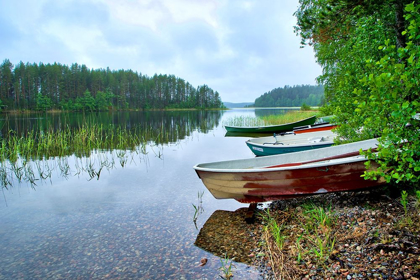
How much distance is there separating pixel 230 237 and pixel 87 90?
83939mm

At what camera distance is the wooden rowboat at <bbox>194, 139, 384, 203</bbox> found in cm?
427

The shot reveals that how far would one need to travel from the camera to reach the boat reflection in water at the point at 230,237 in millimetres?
3893

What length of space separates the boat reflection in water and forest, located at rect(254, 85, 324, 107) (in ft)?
556

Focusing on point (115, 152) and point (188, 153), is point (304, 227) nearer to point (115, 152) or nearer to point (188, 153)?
point (188, 153)

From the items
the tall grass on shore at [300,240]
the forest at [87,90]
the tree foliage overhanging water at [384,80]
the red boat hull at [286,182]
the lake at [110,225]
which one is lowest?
the lake at [110,225]

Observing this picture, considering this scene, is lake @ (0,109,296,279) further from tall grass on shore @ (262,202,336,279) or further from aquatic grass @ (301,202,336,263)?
aquatic grass @ (301,202,336,263)

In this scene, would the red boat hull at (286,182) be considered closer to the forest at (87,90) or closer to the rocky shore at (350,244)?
the rocky shore at (350,244)

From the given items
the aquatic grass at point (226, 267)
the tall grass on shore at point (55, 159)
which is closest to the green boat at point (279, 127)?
the tall grass on shore at point (55, 159)

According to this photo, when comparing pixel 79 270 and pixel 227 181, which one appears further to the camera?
pixel 227 181

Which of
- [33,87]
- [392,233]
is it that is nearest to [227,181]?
[392,233]

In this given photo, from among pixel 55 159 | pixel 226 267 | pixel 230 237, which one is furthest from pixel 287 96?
pixel 226 267

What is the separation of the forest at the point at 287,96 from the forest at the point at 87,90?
6969 cm

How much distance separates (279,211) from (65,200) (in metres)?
5.43

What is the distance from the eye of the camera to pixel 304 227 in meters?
4.03
